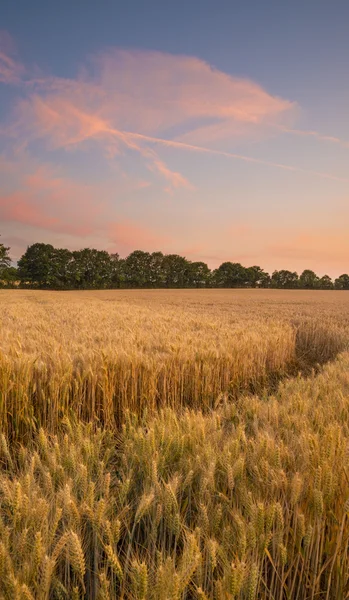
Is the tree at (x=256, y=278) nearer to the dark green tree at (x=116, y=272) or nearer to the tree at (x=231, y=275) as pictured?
the tree at (x=231, y=275)

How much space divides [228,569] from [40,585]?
60 centimetres

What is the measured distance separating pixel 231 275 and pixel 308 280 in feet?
83.8

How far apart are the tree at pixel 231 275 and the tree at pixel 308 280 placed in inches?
715

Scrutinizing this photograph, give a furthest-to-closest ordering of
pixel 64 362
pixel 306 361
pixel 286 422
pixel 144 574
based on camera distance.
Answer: pixel 306 361 < pixel 64 362 < pixel 286 422 < pixel 144 574

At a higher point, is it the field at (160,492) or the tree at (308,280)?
the tree at (308,280)

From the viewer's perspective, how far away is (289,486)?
4.98 ft

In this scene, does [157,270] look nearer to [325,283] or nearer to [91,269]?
[91,269]

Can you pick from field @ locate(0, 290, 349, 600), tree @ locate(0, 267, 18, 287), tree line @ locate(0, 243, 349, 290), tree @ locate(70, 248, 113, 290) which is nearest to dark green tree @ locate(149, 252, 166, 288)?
tree line @ locate(0, 243, 349, 290)

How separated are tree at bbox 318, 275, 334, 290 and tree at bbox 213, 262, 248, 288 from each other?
2342cm

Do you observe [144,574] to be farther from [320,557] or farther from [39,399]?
[39,399]

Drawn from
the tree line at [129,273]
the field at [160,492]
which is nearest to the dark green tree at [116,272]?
the tree line at [129,273]

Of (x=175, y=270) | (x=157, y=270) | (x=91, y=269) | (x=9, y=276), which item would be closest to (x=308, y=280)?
(x=175, y=270)

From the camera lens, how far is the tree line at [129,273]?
77.8m

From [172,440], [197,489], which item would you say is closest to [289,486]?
[197,489]
